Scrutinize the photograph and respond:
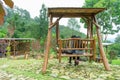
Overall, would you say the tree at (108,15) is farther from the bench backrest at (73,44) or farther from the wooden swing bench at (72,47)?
the bench backrest at (73,44)

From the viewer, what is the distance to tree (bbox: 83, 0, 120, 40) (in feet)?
89.4

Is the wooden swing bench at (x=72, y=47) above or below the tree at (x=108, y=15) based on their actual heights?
below

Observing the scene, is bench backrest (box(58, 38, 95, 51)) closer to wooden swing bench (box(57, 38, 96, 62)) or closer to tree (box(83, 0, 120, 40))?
wooden swing bench (box(57, 38, 96, 62))

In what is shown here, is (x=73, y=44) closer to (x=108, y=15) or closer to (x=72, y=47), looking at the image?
(x=72, y=47)

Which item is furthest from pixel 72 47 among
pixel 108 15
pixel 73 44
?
pixel 108 15

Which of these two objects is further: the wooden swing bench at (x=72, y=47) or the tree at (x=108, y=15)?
the tree at (x=108, y=15)

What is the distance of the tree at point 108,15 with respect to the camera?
27250 mm

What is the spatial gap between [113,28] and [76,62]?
2198cm

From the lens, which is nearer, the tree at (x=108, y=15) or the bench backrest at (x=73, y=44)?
the bench backrest at (x=73, y=44)

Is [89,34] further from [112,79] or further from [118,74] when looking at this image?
[112,79]

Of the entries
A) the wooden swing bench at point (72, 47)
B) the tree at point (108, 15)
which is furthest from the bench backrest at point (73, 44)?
the tree at point (108, 15)

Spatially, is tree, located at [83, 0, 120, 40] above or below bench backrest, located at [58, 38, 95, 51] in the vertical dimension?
above

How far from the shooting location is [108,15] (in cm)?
2809

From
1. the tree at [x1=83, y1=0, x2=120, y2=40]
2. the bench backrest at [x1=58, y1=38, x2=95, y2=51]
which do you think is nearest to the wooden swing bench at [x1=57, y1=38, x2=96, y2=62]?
the bench backrest at [x1=58, y1=38, x2=95, y2=51]
